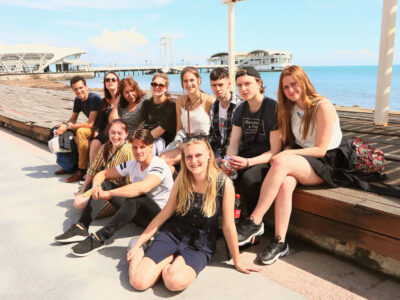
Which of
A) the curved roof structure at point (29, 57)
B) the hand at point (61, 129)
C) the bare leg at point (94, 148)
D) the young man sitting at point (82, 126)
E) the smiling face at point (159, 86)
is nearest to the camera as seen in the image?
the smiling face at point (159, 86)

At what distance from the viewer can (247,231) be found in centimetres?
268

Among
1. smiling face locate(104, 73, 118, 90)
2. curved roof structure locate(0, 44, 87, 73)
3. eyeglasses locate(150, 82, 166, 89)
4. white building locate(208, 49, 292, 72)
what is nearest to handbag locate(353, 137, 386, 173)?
eyeglasses locate(150, 82, 166, 89)

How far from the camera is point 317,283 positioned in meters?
2.40

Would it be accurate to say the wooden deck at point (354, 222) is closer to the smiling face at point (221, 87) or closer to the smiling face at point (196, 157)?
the smiling face at point (196, 157)

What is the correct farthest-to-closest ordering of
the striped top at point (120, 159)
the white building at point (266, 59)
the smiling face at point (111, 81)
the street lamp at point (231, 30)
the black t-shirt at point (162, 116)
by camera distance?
1. the white building at point (266, 59)
2. the street lamp at point (231, 30)
3. the smiling face at point (111, 81)
4. the black t-shirt at point (162, 116)
5. the striped top at point (120, 159)

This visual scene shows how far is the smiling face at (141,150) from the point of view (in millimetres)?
2984

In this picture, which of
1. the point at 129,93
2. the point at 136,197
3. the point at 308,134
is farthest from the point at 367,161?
the point at 129,93

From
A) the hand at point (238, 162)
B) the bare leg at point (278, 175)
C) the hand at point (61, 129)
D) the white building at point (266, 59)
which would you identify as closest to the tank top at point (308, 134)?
the bare leg at point (278, 175)

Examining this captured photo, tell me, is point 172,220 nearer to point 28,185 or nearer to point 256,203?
point 256,203

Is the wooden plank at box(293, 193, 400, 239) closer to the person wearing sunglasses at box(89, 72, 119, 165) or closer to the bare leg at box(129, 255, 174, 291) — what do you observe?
the bare leg at box(129, 255, 174, 291)

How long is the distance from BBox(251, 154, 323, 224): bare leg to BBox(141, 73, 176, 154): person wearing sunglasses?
185 centimetres

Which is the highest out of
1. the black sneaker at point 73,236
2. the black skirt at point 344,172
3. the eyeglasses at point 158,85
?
the eyeglasses at point 158,85

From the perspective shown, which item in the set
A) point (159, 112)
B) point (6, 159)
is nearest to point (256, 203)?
point (159, 112)

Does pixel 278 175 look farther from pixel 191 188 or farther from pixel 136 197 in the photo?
pixel 136 197
